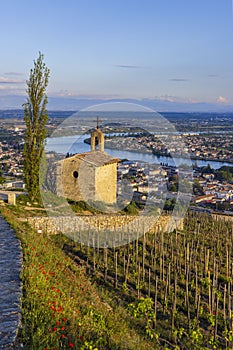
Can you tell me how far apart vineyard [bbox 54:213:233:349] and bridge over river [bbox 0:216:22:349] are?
1.90m

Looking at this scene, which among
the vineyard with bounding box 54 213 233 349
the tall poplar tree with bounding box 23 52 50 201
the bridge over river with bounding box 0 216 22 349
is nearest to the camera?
the bridge over river with bounding box 0 216 22 349

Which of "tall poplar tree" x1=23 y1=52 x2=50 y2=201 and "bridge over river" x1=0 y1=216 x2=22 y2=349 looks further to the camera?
"tall poplar tree" x1=23 y1=52 x2=50 y2=201

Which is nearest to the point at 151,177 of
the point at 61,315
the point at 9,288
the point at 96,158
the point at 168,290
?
the point at 96,158

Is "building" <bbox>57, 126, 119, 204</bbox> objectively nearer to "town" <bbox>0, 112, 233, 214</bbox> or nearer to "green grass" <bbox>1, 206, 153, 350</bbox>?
"town" <bbox>0, 112, 233, 214</bbox>

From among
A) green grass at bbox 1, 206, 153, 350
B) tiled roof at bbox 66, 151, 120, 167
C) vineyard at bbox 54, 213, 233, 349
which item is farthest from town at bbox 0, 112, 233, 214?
green grass at bbox 1, 206, 153, 350

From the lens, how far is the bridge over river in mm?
3880

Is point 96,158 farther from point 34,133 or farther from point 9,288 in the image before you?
point 9,288

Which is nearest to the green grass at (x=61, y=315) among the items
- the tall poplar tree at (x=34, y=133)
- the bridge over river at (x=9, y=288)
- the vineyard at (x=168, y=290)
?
the bridge over river at (x=9, y=288)

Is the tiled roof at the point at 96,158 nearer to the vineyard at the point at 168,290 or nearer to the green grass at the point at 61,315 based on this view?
the vineyard at the point at 168,290

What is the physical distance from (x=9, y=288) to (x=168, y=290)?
4.44 meters

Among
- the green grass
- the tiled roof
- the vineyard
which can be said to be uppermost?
the tiled roof

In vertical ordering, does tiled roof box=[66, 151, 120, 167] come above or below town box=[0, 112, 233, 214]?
above

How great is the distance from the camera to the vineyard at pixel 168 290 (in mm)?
6859

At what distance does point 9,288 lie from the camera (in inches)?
200
